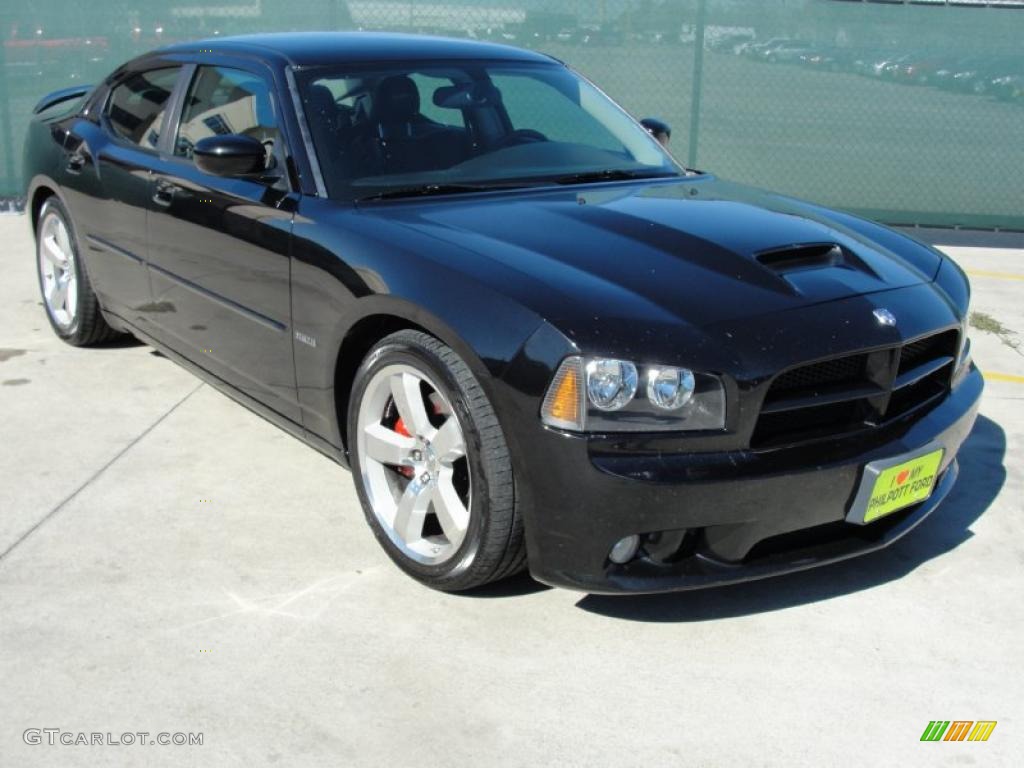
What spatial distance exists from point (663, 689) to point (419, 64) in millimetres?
2546

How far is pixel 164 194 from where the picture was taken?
15.3 feet

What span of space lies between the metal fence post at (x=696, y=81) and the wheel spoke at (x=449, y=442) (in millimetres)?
7311

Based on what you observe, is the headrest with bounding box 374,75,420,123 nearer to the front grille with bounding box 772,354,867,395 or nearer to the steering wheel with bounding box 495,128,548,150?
the steering wheel with bounding box 495,128,548,150

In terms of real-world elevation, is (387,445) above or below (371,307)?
below

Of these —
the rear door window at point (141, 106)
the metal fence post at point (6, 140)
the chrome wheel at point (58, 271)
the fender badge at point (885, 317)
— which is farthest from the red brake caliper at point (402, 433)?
the metal fence post at point (6, 140)

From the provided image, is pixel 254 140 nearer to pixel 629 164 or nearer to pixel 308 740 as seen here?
pixel 629 164

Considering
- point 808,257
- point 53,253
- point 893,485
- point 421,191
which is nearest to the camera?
point 893,485

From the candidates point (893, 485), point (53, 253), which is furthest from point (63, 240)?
point (893, 485)

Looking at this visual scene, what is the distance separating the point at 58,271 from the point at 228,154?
251 centimetres

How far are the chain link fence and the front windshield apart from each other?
560 cm

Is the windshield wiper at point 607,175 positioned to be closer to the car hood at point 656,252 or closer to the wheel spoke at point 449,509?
the car hood at point 656,252

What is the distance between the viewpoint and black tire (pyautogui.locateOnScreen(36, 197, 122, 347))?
5.67m

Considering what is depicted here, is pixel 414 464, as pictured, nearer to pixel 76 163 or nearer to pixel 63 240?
pixel 76 163

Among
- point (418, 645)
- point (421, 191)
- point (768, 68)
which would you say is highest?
point (421, 191)
